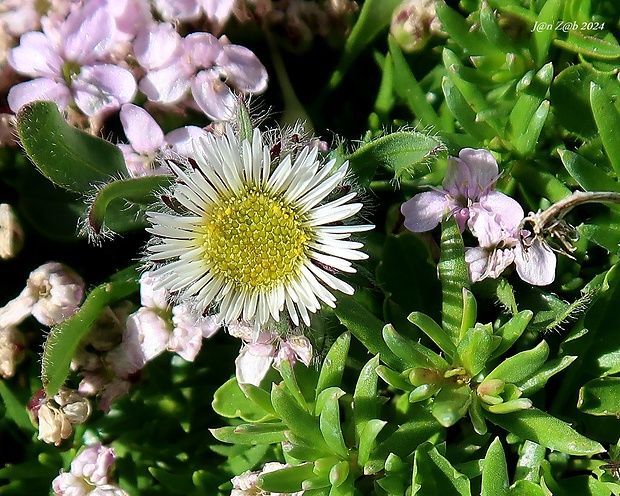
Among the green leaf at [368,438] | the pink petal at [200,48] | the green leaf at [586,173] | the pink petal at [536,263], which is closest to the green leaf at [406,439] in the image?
the green leaf at [368,438]

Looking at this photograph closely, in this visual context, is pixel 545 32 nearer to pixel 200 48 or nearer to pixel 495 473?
pixel 200 48

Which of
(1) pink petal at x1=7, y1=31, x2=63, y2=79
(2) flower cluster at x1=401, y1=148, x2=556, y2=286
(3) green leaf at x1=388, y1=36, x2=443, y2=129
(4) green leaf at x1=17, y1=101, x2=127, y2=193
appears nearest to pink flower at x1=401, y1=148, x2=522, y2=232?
(2) flower cluster at x1=401, y1=148, x2=556, y2=286

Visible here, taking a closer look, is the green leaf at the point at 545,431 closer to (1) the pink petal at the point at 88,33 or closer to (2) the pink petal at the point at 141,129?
(2) the pink petal at the point at 141,129

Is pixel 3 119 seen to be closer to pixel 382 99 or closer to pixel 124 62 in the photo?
pixel 124 62

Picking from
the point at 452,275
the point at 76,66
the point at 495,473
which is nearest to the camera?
the point at 495,473

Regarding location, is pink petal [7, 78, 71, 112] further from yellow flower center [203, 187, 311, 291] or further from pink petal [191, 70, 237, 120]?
yellow flower center [203, 187, 311, 291]

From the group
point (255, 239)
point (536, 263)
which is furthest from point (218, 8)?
point (536, 263)
